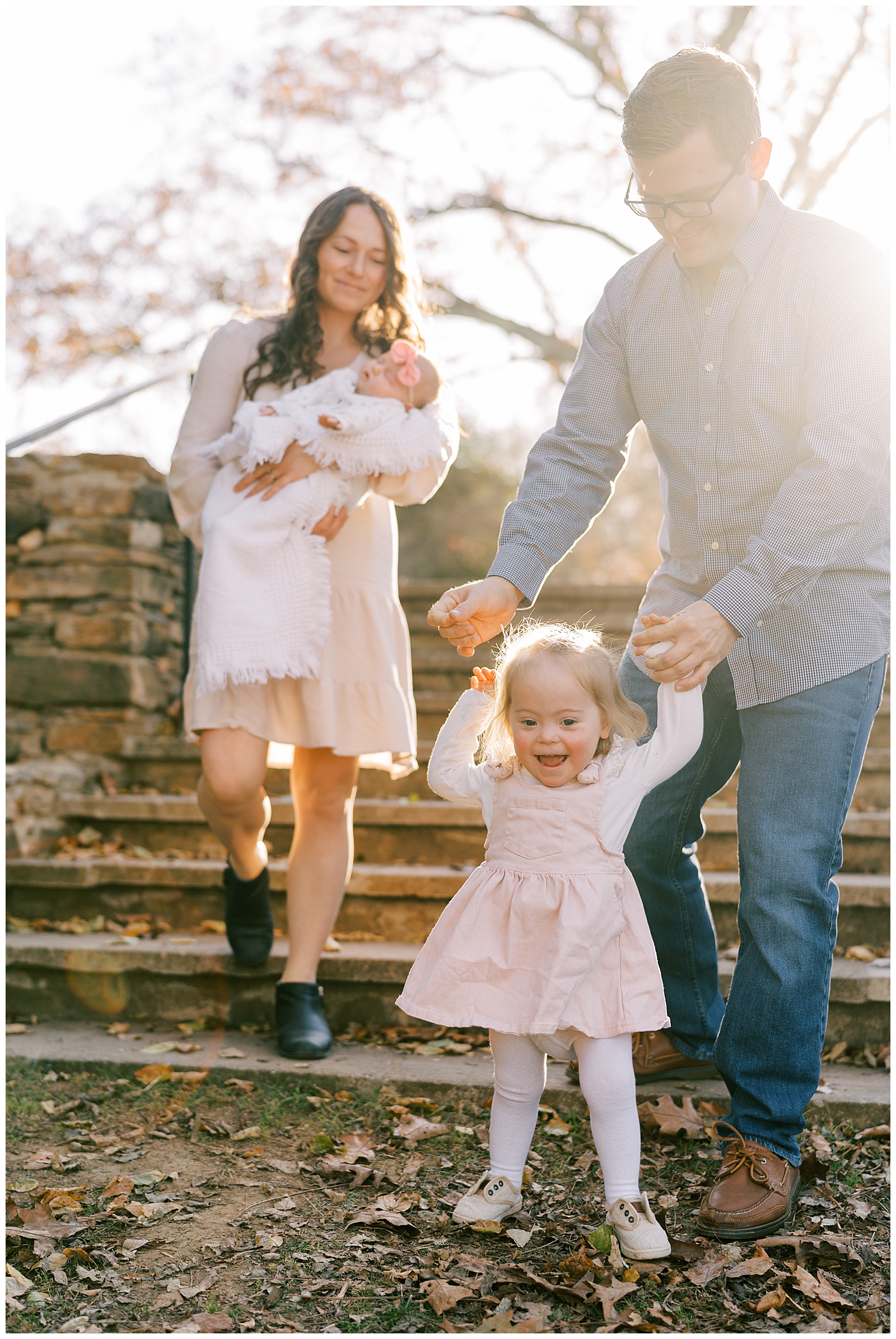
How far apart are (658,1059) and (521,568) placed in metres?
1.37

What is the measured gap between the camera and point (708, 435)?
95.5 inches

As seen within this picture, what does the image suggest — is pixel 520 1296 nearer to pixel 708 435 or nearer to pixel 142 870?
pixel 708 435

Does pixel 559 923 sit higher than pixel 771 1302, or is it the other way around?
pixel 559 923

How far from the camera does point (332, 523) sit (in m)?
3.18

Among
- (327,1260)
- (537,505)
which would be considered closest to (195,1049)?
(327,1260)

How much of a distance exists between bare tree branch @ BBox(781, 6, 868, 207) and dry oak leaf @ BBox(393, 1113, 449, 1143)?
→ 9.79m

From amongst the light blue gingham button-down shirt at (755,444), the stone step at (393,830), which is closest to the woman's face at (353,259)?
the light blue gingham button-down shirt at (755,444)

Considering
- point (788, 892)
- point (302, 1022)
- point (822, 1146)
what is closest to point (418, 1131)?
point (302, 1022)

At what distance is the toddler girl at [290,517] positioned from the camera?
10.00ft

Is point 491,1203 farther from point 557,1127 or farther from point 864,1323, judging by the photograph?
point 864,1323

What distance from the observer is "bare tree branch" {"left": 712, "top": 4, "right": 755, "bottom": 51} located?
1027 centimetres

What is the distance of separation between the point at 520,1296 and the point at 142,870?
2.40 metres

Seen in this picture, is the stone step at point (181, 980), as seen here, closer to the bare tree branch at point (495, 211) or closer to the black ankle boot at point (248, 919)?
the black ankle boot at point (248, 919)

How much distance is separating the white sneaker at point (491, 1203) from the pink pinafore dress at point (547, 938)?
30 centimetres
